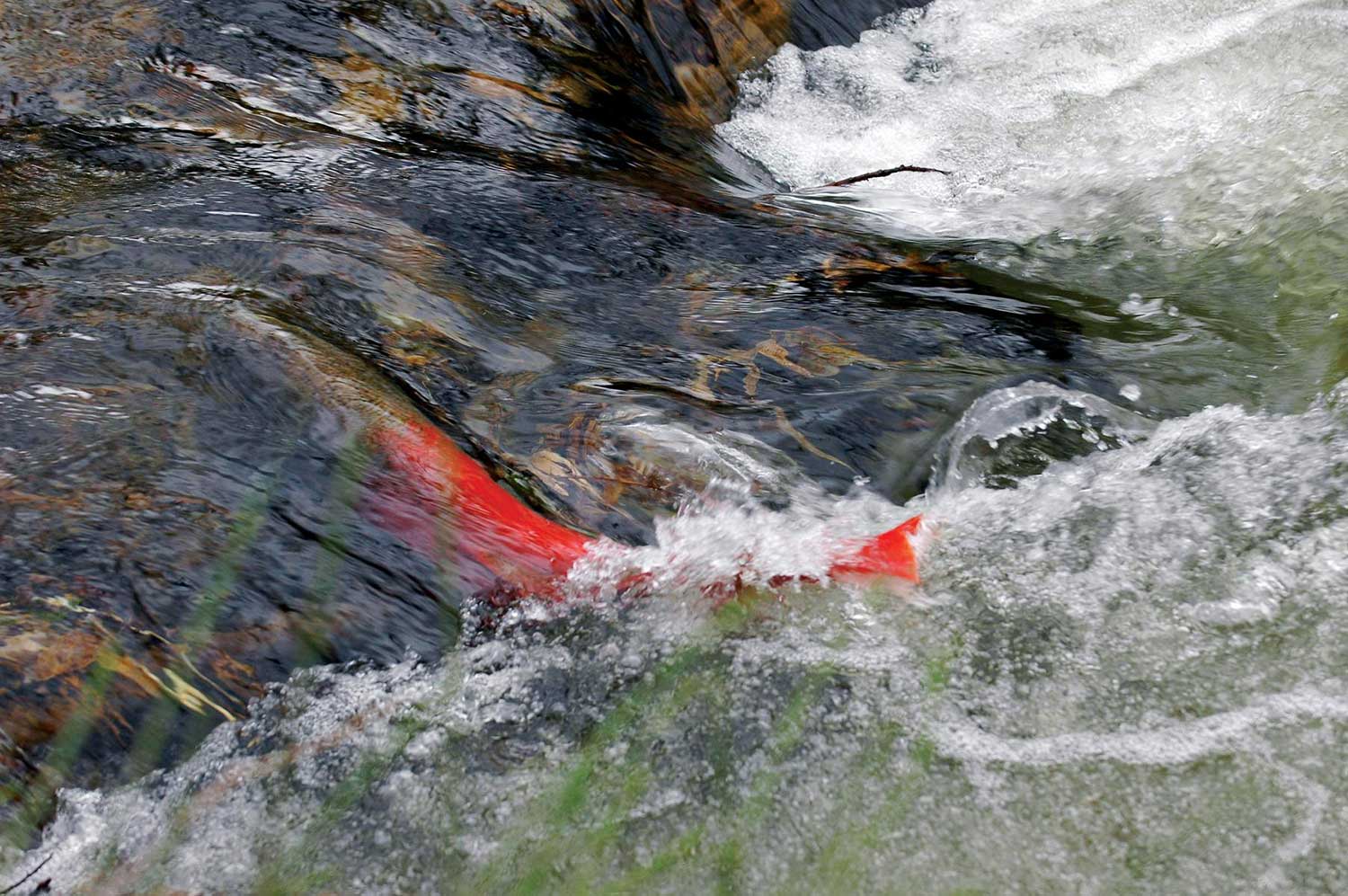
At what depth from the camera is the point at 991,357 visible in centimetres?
318

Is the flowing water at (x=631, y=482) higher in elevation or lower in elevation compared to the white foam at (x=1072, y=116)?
lower

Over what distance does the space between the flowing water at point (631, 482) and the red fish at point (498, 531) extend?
2.5 inches

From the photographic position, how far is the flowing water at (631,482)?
2078 millimetres

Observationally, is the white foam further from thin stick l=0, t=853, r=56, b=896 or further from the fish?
thin stick l=0, t=853, r=56, b=896

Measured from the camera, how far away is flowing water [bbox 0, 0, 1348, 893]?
6.82 ft

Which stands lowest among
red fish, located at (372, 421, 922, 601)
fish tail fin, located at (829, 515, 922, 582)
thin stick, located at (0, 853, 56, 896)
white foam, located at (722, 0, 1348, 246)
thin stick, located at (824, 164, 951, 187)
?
thin stick, located at (0, 853, 56, 896)

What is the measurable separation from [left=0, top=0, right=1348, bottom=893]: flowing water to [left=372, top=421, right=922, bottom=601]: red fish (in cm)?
6

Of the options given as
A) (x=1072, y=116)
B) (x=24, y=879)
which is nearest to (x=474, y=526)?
(x=24, y=879)

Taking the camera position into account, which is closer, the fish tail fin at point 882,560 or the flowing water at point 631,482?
the flowing water at point 631,482

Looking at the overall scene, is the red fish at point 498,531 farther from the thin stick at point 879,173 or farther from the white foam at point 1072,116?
the thin stick at point 879,173

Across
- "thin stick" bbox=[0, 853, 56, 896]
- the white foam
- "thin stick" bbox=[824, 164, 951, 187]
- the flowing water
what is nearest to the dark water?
the flowing water

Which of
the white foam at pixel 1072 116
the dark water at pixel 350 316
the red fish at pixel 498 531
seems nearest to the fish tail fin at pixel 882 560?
the red fish at pixel 498 531

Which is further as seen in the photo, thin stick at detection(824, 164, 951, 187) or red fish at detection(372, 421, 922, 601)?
thin stick at detection(824, 164, 951, 187)

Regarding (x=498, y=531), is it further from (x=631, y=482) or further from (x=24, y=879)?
(x=24, y=879)
